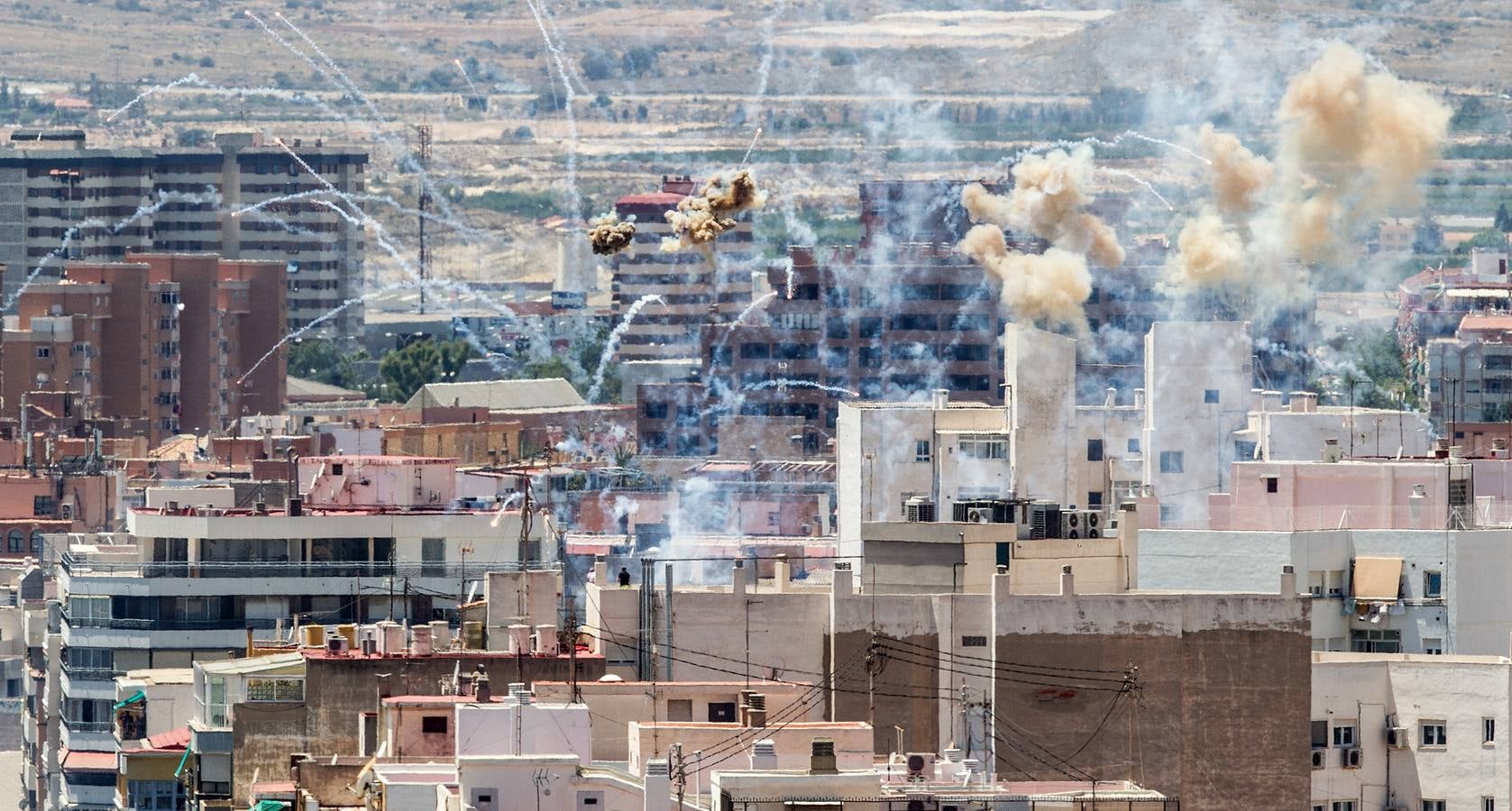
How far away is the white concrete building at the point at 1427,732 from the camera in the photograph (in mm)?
60250

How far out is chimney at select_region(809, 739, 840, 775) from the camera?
5078 cm

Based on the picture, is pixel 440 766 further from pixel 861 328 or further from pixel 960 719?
pixel 861 328

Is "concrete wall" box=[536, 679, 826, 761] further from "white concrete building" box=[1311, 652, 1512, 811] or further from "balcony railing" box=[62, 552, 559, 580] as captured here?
"balcony railing" box=[62, 552, 559, 580]

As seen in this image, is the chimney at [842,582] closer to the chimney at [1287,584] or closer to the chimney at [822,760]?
the chimney at [1287,584]

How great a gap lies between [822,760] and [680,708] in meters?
6.01

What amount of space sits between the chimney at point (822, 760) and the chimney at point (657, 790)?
1821mm

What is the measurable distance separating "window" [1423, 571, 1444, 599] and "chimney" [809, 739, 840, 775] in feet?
58.2

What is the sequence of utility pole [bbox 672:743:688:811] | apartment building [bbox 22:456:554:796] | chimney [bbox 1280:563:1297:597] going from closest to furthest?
utility pole [bbox 672:743:688:811] < chimney [bbox 1280:563:1297:597] < apartment building [bbox 22:456:554:796]

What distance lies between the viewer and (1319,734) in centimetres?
5962

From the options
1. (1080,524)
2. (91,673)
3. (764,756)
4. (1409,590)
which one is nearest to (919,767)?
(764,756)

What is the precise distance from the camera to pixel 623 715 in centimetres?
5628

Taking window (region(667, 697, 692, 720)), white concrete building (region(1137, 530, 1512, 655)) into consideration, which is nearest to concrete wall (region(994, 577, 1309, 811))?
window (region(667, 697, 692, 720))

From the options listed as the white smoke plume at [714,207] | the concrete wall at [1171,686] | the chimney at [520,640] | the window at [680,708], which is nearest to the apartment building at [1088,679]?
the concrete wall at [1171,686]

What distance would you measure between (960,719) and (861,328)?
397ft
